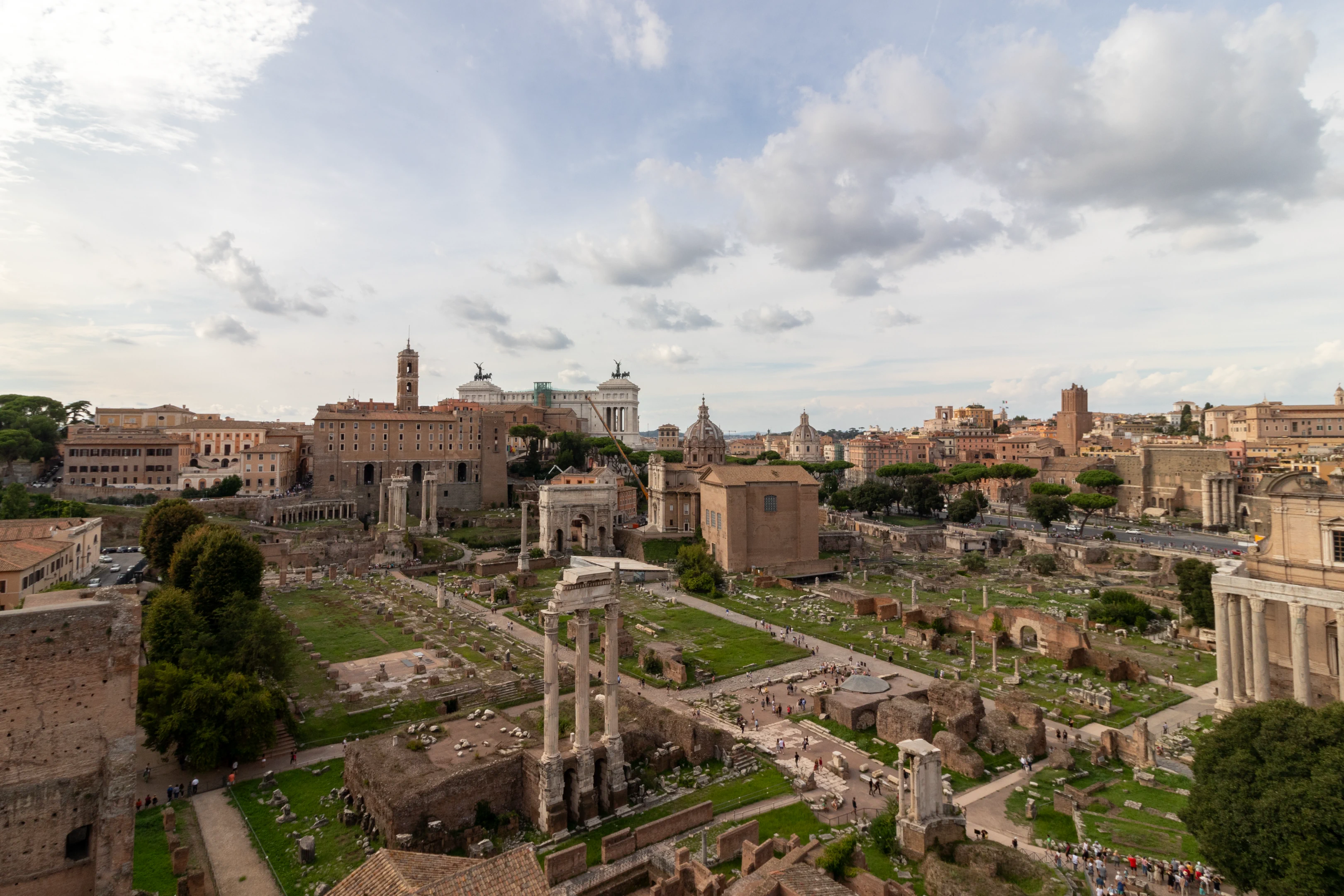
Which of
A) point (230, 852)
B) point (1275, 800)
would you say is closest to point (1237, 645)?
point (1275, 800)

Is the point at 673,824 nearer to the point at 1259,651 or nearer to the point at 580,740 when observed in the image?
the point at 580,740

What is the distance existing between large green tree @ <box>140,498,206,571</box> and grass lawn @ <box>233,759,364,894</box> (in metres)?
23.3

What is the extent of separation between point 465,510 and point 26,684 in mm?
65551

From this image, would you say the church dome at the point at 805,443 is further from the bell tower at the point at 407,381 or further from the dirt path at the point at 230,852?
the dirt path at the point at 230,852

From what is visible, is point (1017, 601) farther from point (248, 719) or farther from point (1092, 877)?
point (248, 719)

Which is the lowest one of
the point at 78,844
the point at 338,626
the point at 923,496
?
the point at 338,626

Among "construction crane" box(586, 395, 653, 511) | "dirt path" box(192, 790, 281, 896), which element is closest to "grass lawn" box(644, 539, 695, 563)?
"construction crane" box(586, 395, 653, 511)

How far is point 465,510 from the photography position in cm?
7962

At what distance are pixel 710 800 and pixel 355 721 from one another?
14.8 metres

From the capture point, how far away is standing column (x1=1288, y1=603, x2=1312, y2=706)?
2423cm

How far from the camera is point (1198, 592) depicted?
38094mm

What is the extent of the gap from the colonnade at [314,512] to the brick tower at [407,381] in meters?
18.6

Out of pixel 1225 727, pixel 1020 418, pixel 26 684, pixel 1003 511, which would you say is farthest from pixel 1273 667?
pixel 1020 418

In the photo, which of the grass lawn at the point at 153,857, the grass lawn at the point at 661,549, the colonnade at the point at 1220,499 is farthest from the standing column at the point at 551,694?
the colonnade at the point at 1220,499
